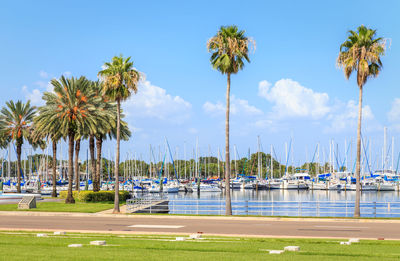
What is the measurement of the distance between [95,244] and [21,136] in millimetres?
60440

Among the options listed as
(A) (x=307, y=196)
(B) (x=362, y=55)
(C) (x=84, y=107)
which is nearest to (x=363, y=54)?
(B) (x=362, y=55)

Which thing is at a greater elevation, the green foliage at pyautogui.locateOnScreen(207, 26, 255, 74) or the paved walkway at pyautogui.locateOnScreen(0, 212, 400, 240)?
the green foliage at pyautogui.locateOnScreen(207, 26, 255, 74)

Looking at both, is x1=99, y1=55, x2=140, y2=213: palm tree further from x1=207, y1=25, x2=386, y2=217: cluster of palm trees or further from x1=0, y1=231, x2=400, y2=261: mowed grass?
x1=0, y1=231, x2=400, y2=261: mowed grass

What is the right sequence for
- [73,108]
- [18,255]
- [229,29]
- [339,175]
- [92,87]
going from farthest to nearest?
[339,175] < [92,87] < [73,108] < [229,29] < [18,255]

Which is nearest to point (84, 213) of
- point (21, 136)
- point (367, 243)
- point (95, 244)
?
point (95, 244)

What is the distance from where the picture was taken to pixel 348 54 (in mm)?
36719

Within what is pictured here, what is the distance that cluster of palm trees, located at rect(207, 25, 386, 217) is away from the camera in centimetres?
3600

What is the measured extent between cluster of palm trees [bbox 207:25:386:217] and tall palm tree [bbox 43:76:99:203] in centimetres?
1920

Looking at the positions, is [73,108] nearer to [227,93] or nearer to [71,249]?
[227,93]

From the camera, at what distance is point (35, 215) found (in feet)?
128

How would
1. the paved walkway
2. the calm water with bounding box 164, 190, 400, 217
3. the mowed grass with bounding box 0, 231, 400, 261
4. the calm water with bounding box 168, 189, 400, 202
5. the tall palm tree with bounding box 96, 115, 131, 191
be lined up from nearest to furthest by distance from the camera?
the mowed grass with bounding box 0, 231, 400, 261 < the paved walkway < the calm water with bounding box 164, 190, 400, 217 < the tall palm tree with bounding box 96, 115, 131, 191 < the calm water with bounding box 168, 189, 400, 202

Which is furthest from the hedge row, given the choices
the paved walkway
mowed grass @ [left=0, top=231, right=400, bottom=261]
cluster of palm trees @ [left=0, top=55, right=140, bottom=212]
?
mowed grass @ [left=0, top=231, right=400, bottom=261]

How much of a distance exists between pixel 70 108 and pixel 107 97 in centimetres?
414

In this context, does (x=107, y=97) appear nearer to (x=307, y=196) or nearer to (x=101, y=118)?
(x=101, y=118)
